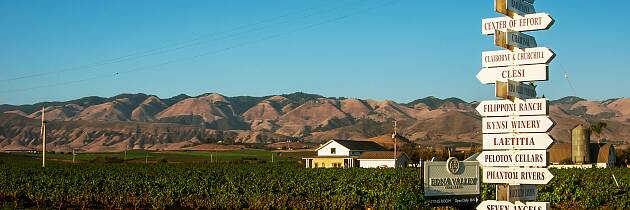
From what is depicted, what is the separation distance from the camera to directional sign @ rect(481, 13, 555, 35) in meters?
13.5

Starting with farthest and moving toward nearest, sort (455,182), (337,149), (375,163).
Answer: (337,149)
(375,163)
(455,182)

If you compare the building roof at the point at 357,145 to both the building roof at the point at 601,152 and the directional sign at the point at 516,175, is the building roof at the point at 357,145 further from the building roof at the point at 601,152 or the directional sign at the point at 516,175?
the directional sign at the point at 516,175

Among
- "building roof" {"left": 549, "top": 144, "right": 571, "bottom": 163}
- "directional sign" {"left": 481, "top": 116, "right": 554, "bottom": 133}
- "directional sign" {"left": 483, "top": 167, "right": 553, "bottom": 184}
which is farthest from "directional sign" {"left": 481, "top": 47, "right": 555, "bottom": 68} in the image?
"building roof" {"left": 549, "top": 144, "right": 571, "bottom": 163}

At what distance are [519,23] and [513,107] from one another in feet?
4.62

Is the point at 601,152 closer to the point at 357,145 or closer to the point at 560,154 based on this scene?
the point at 560,154

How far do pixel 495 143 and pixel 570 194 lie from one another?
99.5ft

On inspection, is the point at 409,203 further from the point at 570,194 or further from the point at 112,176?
the point at 112,176

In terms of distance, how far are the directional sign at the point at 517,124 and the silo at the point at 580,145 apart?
268ft

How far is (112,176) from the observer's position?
53688 mm

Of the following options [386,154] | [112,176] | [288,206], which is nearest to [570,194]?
[288,206]

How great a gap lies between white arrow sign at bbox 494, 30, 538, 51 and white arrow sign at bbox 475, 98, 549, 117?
91 centimetres

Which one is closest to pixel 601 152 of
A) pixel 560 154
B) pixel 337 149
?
pixel 560 154

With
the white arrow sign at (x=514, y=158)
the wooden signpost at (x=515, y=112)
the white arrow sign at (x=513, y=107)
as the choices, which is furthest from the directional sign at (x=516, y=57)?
the white arrow sign at (x=514, y=158)

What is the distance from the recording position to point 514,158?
44.9 feet
